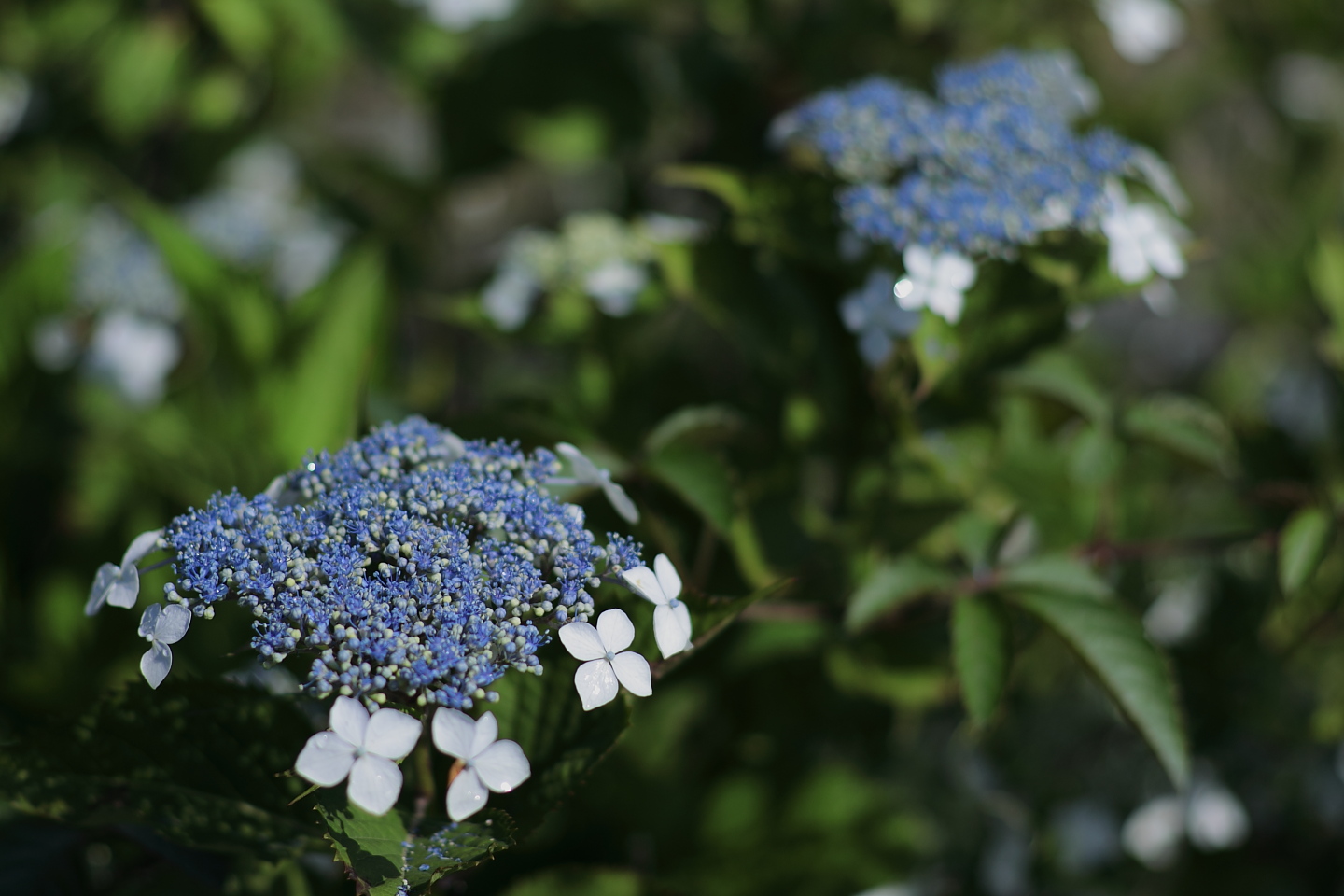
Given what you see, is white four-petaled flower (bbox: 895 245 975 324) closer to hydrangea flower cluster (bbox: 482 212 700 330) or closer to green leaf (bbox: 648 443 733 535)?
green leaf (bbox: 648 443 733 535)

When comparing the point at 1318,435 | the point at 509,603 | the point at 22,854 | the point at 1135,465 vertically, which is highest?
the point at 509,603

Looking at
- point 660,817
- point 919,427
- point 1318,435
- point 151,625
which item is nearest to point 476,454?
point 151,625

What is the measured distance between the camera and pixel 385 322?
1.34 m

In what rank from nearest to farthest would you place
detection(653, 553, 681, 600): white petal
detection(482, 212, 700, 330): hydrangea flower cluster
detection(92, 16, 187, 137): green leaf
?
1. detection(653, 553, 681, 600): white petal
2. detection(482, 212, 700, 330): hydrangea flower cluster
3. detection(92, 16, 187, 137): green leaf

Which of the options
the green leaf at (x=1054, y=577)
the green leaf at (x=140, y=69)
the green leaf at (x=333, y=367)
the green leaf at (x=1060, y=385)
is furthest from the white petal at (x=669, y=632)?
the green leaf at (x=140, y=69)

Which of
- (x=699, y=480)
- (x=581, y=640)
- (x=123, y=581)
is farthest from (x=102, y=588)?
(x=699, y=480)

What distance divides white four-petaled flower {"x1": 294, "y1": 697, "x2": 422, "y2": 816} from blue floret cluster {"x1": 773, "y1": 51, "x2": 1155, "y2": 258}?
0.55 m

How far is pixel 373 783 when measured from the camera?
580 mm

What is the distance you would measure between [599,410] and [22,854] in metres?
0.73

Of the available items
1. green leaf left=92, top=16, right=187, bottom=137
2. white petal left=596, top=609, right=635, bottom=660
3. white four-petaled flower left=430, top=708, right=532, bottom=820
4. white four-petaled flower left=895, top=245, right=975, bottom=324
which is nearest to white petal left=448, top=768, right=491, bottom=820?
white four-petaled flower left=430, top=708, right=532, bottom=820

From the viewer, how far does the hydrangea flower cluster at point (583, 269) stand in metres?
1.18

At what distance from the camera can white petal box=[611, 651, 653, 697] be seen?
63 centimetres

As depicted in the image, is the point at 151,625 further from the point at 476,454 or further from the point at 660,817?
the point at 660,817

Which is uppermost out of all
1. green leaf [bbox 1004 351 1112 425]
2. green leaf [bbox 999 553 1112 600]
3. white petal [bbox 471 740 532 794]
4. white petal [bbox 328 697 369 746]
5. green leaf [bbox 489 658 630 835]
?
white petal [bbox 328 697 369 746]
